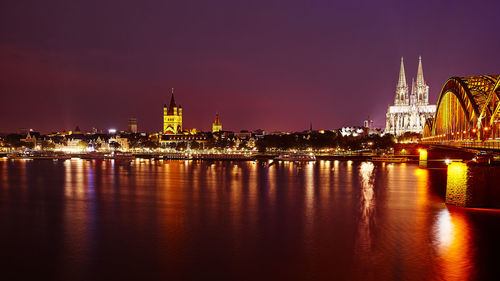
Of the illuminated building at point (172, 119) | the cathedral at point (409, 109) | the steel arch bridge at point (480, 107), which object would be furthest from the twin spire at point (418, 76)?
the steel arch bridge at point (480, 107)

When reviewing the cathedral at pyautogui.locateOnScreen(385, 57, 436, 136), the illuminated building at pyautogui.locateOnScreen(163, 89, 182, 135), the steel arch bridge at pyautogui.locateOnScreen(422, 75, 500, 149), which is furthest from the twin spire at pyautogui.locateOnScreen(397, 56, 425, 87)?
the steel arch bridge at pyautogui.locateOnScreen(422, 75, 500, 149)

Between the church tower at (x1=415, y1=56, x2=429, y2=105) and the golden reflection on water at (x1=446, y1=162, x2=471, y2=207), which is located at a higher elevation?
the church tower at (x1=415, y1=56, x2=429, y2=105)

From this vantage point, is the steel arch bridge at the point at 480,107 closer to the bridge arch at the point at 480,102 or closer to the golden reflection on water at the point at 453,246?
the bridge arch at the point at 480,102

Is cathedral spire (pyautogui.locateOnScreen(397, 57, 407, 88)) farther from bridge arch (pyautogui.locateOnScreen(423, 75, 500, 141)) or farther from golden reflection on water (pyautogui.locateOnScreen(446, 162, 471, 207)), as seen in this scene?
golden reflection on water (pyautogui.locateOnScreen(446, 162, 471, 207))

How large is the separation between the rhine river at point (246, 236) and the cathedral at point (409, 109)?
132093 mm

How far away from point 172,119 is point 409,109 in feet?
296

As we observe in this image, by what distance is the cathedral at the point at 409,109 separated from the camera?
16225cm

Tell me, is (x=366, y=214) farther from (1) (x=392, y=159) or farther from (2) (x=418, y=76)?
(2) (x=418, y=76)

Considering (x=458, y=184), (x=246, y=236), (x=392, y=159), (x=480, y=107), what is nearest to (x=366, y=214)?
(x=458, y=184)

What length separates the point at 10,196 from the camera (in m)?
37.9

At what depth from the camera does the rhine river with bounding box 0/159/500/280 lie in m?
17.0

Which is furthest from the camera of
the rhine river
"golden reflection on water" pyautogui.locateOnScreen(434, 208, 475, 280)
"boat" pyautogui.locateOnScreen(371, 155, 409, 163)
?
"boat" pyautogui.locateOnScreen(371, 155, 409, 163)

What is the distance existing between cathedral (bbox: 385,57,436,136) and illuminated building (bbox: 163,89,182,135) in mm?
81255

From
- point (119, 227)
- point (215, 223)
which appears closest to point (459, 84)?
point (215, 223)
